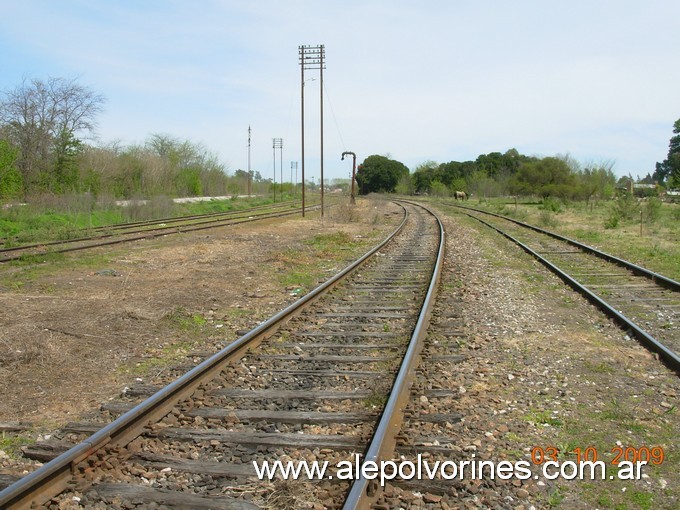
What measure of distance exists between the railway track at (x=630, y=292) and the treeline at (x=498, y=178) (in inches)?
1549

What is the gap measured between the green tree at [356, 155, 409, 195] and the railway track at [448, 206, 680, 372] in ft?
306

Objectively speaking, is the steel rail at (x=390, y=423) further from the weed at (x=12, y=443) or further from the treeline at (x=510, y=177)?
the treeline at (x=510, y=177)

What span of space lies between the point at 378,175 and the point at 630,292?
10076 centimetres

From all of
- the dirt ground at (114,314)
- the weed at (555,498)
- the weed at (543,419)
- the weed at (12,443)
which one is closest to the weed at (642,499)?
the weed at (555,498)

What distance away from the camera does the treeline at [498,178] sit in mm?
54250

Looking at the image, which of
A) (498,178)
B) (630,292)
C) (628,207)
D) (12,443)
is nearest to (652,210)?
(628,207)

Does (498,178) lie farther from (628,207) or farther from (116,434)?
(116,434)

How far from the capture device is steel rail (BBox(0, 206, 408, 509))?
3.30 meters

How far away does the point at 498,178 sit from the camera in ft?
283

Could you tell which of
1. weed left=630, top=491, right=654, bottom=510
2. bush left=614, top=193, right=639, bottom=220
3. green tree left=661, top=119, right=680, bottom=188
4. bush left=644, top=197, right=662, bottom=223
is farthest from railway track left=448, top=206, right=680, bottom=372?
green tree left=661, top=119, right=680, bottom=188

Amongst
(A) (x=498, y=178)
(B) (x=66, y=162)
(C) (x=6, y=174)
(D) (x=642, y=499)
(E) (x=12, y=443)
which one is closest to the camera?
(D) (x=642, y=499)

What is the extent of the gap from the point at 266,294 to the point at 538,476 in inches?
281

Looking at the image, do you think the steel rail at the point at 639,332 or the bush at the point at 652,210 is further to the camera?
the bush at the point at 652,210

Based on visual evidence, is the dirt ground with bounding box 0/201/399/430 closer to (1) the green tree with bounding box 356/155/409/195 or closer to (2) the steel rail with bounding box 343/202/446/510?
(2) the steel rail with bounding box 343/202/446/510
